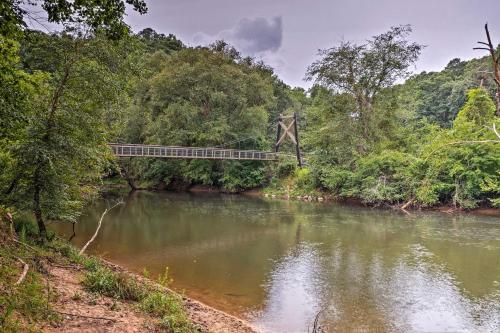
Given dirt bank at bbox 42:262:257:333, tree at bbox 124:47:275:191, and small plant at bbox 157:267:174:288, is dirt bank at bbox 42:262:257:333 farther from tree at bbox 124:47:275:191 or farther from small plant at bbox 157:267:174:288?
tree at bbox 124:47:275:191

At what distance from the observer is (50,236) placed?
8.79 metres

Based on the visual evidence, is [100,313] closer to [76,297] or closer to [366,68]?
[76,297]

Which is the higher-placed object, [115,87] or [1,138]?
[115,87]

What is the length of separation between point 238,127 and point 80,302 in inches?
1013

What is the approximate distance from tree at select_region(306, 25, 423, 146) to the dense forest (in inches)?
2.5

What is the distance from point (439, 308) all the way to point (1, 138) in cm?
812

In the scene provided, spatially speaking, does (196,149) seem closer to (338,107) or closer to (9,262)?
(338,107)

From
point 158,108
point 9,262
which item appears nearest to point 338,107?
point 158,108

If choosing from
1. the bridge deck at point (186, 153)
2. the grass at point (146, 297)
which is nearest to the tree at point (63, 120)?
the grass at point (146, 297)

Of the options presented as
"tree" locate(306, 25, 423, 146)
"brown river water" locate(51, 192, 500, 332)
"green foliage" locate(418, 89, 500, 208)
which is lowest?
"brown river water" locate(51, 192, 500, 332)

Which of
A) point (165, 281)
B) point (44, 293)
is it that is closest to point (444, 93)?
point (165, 281)

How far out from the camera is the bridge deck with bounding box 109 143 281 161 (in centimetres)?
2494

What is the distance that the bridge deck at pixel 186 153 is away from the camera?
24.9m

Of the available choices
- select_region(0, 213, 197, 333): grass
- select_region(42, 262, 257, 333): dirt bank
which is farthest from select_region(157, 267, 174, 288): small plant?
select_region(42, 262, 257, 333): dirt bank
